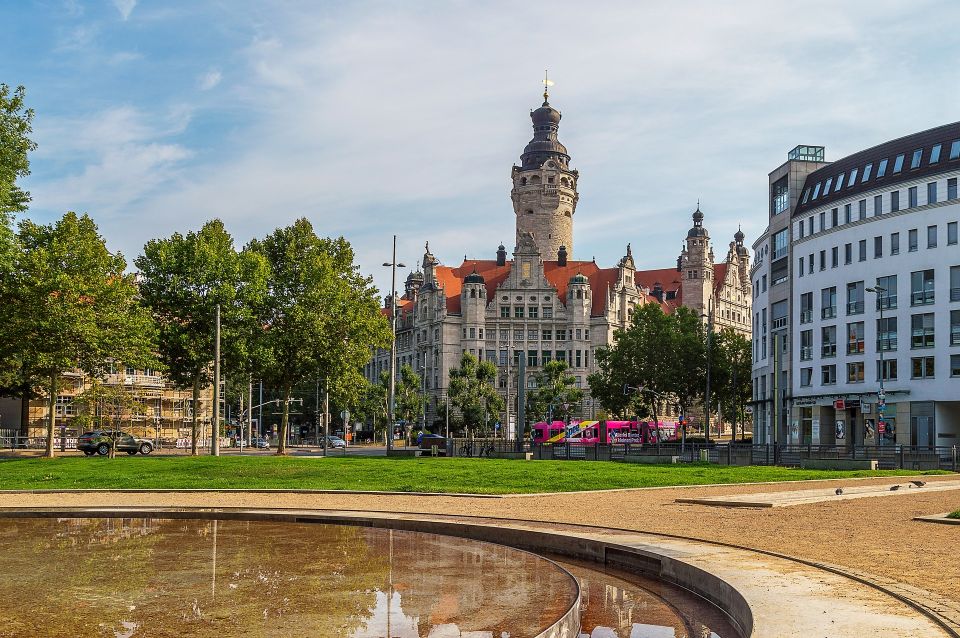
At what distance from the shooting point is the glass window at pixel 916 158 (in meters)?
67.8

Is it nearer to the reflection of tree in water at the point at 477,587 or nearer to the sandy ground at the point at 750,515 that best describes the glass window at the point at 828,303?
the sandy ground at the point at 750,515

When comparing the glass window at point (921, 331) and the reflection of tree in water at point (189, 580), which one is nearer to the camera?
the reflection of tree in water at point (189, 580)

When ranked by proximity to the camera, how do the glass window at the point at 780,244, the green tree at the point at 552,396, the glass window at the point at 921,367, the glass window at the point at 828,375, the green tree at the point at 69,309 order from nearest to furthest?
the green tree at the point at 69,309 → the glass window at the point at 921,367 → the glass window at the point at 828,375 → the glass window at the point at 780,244 → the green tree at the point at 552,396

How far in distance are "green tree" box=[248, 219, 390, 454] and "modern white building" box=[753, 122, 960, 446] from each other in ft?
97.5

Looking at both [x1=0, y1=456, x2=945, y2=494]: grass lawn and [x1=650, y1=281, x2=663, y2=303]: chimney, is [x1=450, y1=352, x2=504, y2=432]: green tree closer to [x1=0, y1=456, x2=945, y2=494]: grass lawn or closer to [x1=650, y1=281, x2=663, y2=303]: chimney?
[x1=650, y1=281, x2=663, y2=303]: chimney

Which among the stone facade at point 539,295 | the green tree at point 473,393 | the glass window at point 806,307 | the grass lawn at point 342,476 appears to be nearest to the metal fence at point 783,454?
the grass lawn at point 342,476

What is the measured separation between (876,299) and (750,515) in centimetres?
5327

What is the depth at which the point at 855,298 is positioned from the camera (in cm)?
7094

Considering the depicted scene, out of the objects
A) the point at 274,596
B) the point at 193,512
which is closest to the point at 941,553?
the point at 274,596

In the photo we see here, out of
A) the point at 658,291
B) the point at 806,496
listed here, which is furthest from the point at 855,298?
the point at 658,291

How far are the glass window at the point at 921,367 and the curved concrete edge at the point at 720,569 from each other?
5427 cm

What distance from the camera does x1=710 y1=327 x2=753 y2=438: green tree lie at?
101250 mm

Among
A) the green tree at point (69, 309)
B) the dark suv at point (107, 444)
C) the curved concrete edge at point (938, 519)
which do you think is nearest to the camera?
the curved concrete edge at point (938, 519)

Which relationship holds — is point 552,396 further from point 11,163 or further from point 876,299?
point 11,163
